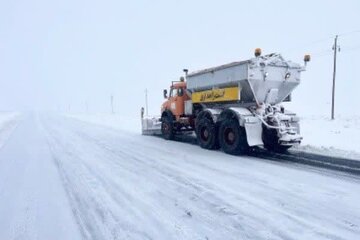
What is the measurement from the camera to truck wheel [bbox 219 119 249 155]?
10.3 meters

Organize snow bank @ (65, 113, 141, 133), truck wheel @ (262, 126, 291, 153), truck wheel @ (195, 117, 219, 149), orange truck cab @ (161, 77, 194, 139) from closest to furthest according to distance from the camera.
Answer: truck wheel @ (262, 126, 291, 153)
truck wheel @ (195, 117, 219, 149)
orange truck cab @ (161, 77, 194, 139)
snow bank @ (65, 113, 141, 133)

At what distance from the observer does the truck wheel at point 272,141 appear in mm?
10734

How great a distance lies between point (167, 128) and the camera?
609 inches

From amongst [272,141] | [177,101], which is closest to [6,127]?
[177,101]

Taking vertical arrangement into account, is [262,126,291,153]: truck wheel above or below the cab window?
below

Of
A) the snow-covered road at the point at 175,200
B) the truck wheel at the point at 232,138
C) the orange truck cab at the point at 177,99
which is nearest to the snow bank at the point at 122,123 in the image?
the orange truck cab at the point at 177,99

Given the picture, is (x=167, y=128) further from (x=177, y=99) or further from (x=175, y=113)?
(x=177, y=99)

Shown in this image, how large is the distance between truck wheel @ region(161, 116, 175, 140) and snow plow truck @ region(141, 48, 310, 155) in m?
2.65

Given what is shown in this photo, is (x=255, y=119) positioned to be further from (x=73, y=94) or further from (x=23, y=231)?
(x=73, y=94)

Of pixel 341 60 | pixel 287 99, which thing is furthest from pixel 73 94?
pixel 287 99

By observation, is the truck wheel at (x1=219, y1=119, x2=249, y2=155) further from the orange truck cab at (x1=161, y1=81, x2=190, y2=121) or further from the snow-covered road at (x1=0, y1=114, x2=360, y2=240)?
the orange truck cab at (x1=161, y1=81, x2=190, y2=121)

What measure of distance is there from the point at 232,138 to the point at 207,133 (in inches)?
57.0

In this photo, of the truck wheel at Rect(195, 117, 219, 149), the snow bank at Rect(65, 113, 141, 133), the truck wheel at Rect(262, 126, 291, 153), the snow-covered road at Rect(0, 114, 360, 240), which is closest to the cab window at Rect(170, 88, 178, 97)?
the truck wheel at Rect(195, 117, 219, 149)

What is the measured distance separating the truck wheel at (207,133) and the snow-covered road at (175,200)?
197cm
